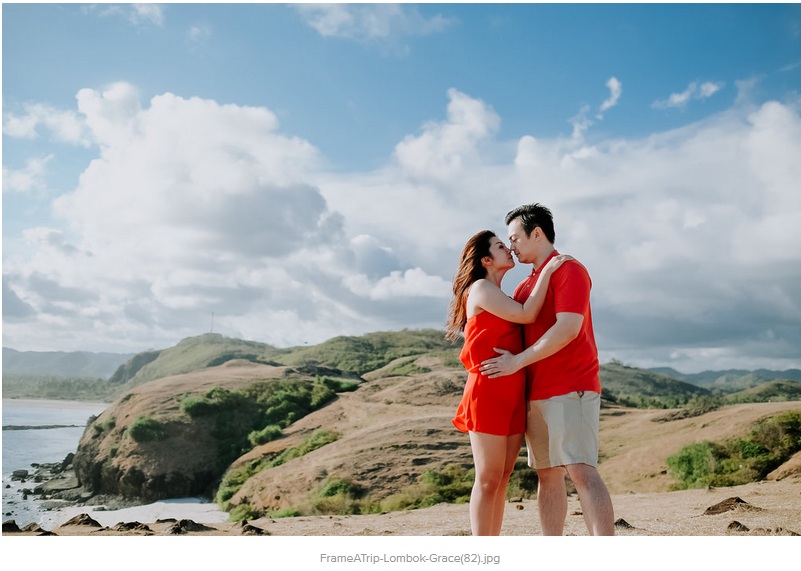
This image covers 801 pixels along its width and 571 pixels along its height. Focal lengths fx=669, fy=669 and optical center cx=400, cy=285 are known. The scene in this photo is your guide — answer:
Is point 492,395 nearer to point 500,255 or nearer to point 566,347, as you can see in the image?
point 566,347

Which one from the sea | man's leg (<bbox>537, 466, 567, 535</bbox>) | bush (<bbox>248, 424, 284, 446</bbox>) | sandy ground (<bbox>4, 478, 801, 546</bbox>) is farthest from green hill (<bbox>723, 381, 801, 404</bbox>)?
man's leg (<bbox>537, 466, 567, 535</bbox>)

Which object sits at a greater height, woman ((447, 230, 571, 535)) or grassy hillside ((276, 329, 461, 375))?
grassy hillside ((276, 329, 461, 375))

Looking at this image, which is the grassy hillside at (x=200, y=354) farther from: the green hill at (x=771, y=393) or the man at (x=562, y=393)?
the man at (x=562, y=393)

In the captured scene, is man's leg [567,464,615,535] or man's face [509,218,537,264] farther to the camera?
man's face [509,218,537,264]

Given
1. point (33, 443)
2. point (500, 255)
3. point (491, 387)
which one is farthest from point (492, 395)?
point (33, 443)

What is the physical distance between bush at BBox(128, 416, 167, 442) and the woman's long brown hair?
45.6ft

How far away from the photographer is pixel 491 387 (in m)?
3.28

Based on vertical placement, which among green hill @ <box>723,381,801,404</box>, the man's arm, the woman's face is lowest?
green hill @ <box>723,381,801,404</box>

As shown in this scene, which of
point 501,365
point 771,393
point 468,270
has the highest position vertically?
point 468,270

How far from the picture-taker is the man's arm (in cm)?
314

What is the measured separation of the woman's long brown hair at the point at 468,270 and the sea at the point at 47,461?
10612 millimetres

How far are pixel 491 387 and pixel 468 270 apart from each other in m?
0.64

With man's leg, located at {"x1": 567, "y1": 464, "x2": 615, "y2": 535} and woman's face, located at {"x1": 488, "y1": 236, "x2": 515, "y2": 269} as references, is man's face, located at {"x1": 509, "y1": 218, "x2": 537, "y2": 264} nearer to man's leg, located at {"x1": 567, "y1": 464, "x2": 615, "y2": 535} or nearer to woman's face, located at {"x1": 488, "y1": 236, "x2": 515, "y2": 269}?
woman's face, located at {"x1": 488, "y1": 236, "x2": 515, "y2": 269}

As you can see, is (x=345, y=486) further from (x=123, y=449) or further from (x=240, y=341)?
(x=240, y=341)
